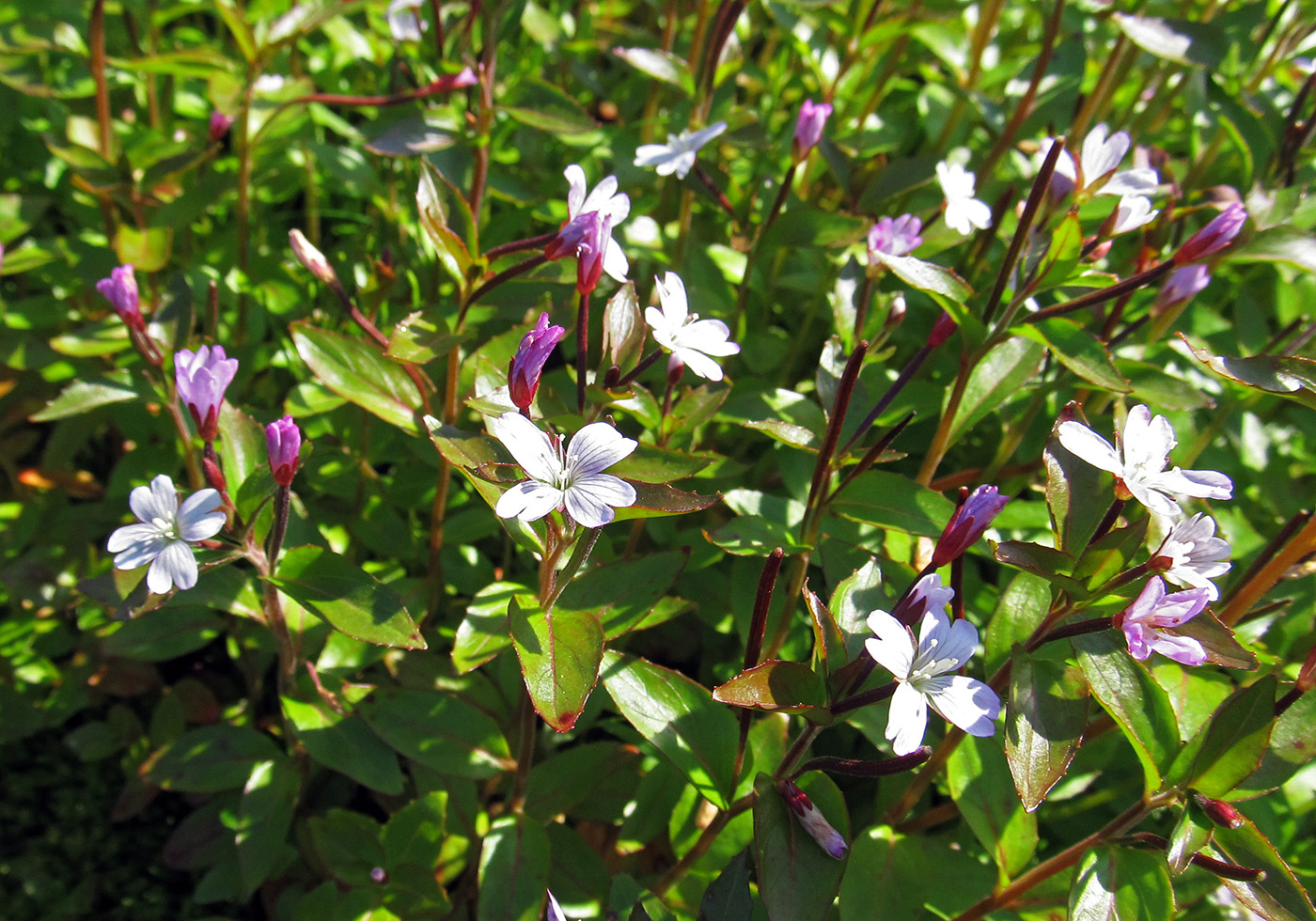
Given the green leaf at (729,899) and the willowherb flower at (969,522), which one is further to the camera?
the green leaf at (729,899)

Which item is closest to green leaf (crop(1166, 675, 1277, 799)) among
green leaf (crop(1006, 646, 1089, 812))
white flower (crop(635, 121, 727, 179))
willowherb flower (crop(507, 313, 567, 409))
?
green leaf (crop(1006, 646, 1089, 812))

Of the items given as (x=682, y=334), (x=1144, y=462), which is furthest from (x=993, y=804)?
(x=682, y=334)

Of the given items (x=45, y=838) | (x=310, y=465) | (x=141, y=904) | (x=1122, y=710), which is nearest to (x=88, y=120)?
(x=310, y=465)

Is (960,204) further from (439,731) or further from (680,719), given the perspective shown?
(439,731)

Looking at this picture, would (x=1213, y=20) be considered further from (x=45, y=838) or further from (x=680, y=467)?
(x=45, y=838)

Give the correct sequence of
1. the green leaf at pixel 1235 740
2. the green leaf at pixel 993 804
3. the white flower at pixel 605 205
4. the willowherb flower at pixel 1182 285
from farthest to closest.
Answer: the willowherb flower at pixel 1182 285, the green leaf at pixel 993 804, the white flower at pixel 605 205, the green leaf at pixel 1235 740

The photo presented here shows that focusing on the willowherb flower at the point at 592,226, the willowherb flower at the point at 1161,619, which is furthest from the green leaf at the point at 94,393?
the willowherb flower at the point at 1161,619

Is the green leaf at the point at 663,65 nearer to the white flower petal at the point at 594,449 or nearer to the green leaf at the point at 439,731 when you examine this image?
the white flower petal at the point at 594,449

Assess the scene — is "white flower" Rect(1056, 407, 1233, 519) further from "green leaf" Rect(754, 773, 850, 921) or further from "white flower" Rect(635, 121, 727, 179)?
"white flower" Rect(635, 121, 727, 179)
